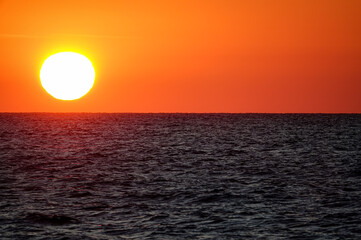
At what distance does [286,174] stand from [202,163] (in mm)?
10277

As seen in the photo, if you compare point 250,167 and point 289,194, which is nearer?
point 289,194

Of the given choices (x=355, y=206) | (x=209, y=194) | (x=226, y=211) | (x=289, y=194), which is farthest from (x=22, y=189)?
(x=355, y=206)

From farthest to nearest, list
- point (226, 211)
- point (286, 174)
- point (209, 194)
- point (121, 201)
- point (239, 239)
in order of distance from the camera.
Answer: point (286, 174)
point (209, 194)
point (121, 201)
point (226, 211)
point (239, 239)

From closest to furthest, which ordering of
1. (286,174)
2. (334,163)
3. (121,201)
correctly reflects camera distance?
→ 1. (121,201)
2. (286,174)
3. (334,163)

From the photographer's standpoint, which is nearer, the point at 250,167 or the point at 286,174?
the point at 286,174

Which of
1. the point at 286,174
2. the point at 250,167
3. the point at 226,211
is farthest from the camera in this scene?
the point at 250,167

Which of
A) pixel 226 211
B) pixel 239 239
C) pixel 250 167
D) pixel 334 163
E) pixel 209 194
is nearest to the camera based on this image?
pixel 239 239

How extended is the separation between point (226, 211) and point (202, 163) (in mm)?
22897

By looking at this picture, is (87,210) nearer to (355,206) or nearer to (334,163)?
(355,206)

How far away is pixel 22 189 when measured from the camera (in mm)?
33125

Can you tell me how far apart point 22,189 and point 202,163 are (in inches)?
776

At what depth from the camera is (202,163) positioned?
49875 millimetres

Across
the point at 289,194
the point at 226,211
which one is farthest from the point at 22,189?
the point at 289,194

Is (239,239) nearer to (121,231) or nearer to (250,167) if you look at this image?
(121,231)
